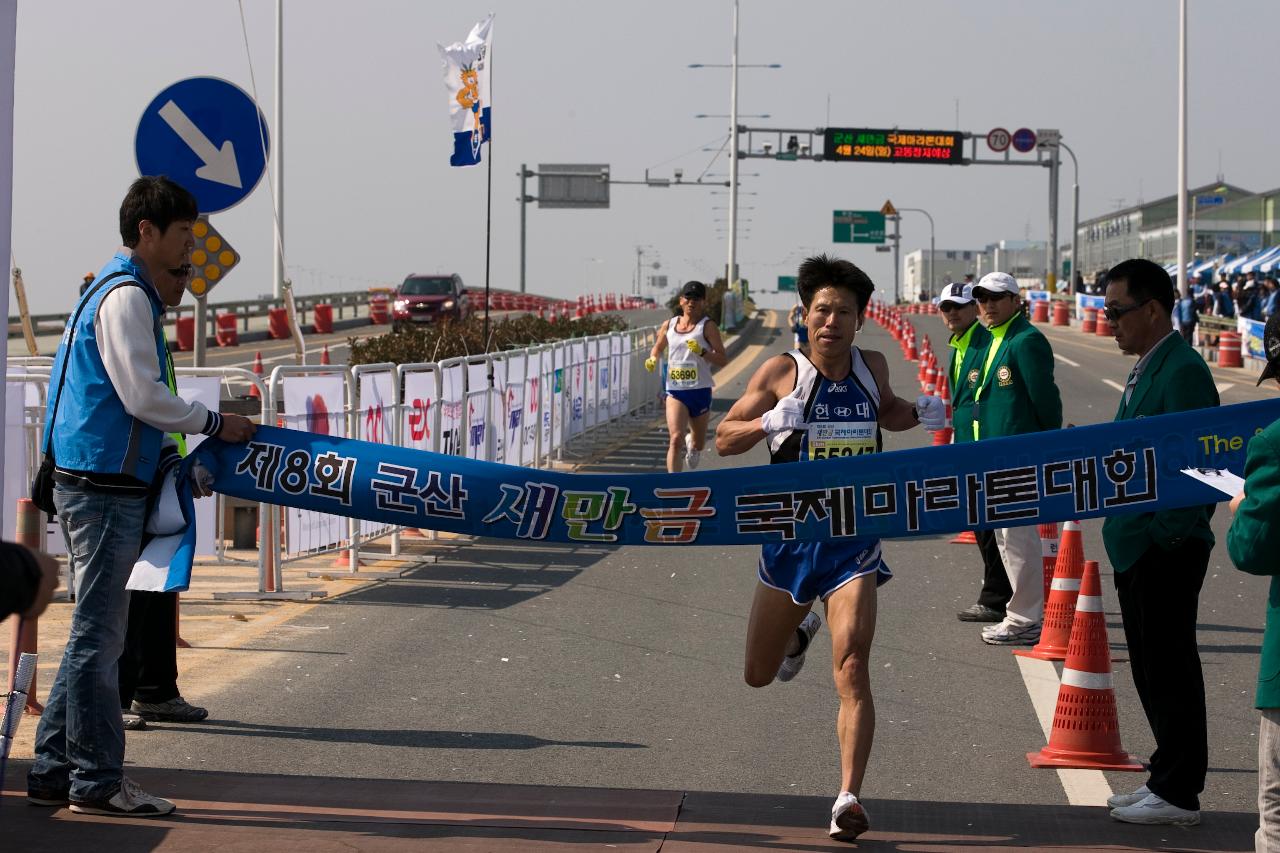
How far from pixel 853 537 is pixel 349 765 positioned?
2.36m

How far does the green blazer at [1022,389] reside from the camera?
32.2 feet

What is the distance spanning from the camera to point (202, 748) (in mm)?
7344

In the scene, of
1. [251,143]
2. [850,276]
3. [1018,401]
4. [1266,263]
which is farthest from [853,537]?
[1266,263]

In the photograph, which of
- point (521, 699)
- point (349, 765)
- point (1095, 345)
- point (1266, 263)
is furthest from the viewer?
→ point (1266, 263)

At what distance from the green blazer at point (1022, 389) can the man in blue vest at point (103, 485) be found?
205 inches

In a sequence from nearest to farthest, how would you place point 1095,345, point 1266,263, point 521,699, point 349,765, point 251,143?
1. point 349,765
2. point 521,699
3. point 251,143
4. point 1095,345
5. point 1266,263

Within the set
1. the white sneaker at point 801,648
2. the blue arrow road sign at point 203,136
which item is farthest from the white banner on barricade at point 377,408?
the white sneaker at point 801,648

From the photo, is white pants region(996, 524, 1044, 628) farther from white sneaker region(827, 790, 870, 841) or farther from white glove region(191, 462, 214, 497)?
white glove region(191, 462, 214, 497)

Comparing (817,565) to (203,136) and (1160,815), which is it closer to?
(1160,815)

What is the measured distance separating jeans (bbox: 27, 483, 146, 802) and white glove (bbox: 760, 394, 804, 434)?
2.31 metres

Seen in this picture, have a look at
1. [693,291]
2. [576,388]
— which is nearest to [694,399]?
[693,291]

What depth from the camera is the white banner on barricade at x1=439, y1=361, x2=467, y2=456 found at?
45.0 ft

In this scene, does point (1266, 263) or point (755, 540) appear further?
point (1266, 263)

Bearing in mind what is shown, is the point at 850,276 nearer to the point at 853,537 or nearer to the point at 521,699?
the point at 853,537
